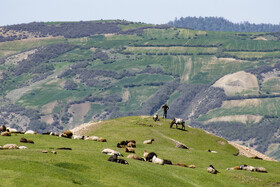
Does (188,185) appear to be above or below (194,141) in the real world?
above

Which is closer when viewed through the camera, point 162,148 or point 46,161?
point 46,161

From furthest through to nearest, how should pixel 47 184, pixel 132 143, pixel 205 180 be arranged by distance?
1. pixel 132 143
2. pixel 205 180
3. pixel 47 184

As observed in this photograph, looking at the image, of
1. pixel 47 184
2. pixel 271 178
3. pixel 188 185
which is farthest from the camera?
pixel 271 178

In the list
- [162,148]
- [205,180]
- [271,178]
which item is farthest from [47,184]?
[162,148]

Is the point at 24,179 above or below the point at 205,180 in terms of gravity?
above

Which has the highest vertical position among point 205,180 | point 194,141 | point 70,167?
point 70,167

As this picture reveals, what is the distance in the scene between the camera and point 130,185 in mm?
40531

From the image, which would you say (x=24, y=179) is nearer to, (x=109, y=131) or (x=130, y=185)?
(x=130, y=185)

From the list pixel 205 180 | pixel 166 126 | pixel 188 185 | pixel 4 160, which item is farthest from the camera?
pixel 166 126

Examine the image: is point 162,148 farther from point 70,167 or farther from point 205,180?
point 70,167

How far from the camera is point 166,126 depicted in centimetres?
9231

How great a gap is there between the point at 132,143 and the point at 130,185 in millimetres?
26543

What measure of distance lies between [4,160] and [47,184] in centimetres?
648

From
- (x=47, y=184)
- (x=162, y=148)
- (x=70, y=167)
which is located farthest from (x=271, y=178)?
(x=47, y=184)
